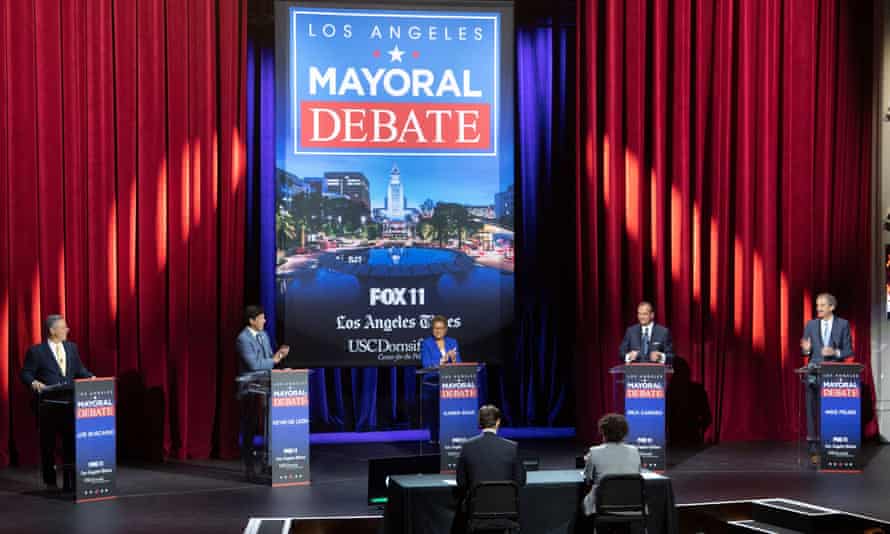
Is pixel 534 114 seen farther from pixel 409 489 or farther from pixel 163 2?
pixel 409 489

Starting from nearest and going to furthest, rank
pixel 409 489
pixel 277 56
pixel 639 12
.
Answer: pixel 409 489
pixel 277 56
pixel 639 12

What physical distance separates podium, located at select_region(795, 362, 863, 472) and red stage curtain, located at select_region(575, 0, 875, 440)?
6.42 feet

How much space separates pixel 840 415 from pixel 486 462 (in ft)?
13.9

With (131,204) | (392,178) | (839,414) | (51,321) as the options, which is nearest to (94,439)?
(51,321)

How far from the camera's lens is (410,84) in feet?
35.4

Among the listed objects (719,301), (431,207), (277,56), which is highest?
(277,56)

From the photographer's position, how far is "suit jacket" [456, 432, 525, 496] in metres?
Answer: 6.66

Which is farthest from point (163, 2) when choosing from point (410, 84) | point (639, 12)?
point (639, 12)

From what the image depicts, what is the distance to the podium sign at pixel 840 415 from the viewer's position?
9656 mm

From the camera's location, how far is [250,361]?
9695 mm

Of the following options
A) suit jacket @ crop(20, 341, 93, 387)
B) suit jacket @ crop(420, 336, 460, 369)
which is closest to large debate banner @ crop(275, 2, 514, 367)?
suit jacket @ crop(420, 336, 460, 369)

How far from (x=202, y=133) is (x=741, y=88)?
17.0 ft

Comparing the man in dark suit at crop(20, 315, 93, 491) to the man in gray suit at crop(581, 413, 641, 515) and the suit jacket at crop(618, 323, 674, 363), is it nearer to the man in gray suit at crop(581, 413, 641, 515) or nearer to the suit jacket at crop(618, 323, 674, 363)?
the man in gray suit at crop(581, 413, 641, 515)

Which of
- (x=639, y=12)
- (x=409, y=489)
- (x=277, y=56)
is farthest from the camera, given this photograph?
(x=639, y=12)
